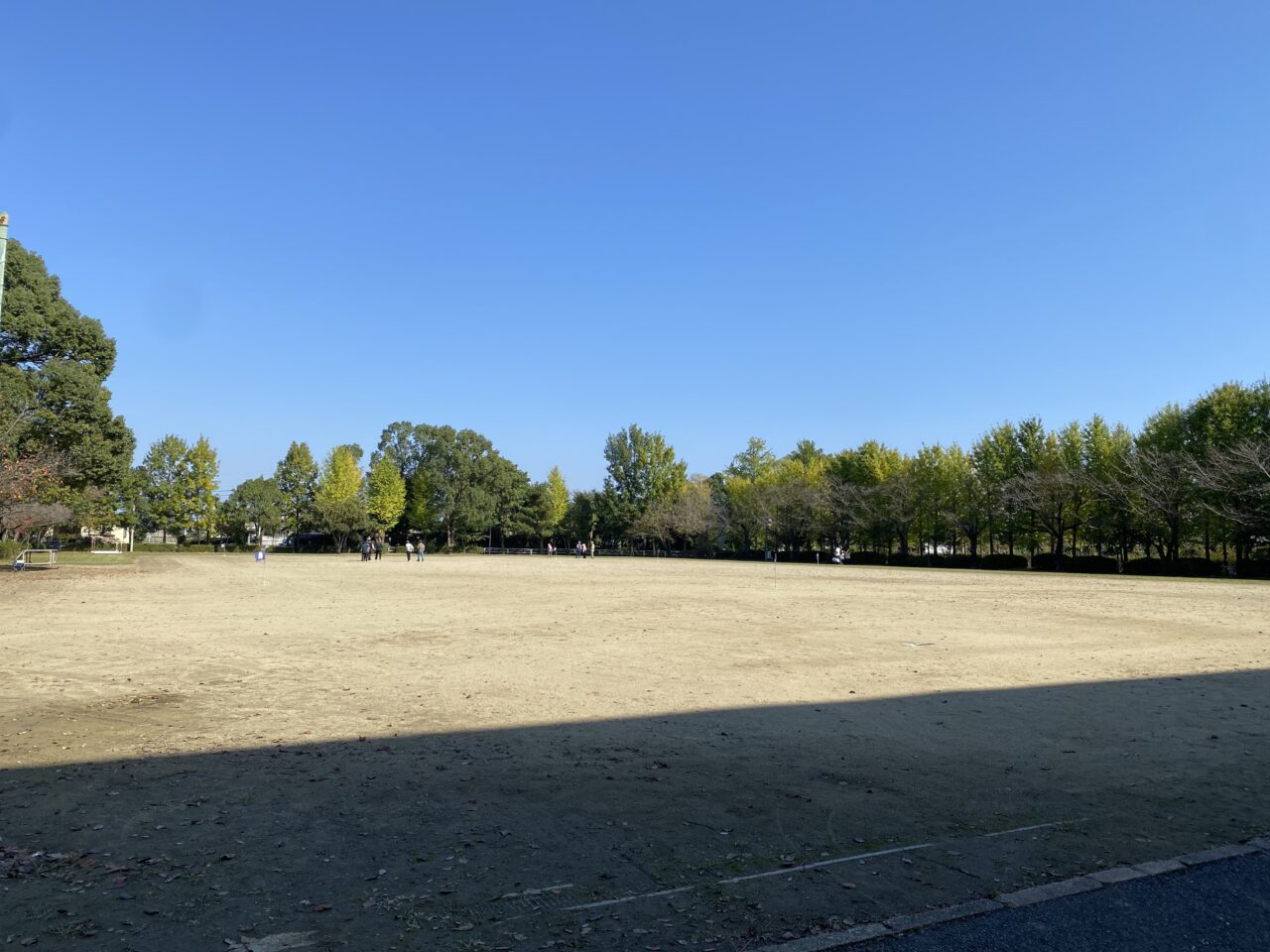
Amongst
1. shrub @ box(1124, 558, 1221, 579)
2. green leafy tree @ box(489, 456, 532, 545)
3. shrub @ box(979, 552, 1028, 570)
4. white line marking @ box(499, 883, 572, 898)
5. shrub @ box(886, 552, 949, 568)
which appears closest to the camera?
white line marking @ box(499, 883, 572, 898)

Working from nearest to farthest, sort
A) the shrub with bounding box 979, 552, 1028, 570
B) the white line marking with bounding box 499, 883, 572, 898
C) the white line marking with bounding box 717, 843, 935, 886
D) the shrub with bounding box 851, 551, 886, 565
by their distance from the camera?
the white line marking with bounding box 499, 883, 572, 898 → the white line marking with bounding box 717, 843, 935, 886 → the shrub with bounding box 979, 552, 1028, 570 → the shrub with bounding box 851, 551, 886, 565

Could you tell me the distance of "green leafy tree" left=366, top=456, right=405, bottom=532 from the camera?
102m

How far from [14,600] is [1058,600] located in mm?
29219

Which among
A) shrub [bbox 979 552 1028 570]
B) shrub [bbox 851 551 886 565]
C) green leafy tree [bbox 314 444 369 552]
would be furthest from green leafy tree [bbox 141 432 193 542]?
shrub [bbox 979 552 1028 570]

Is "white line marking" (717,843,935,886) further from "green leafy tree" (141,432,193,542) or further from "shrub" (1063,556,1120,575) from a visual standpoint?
"green leafy tree" (141,432,193,542)

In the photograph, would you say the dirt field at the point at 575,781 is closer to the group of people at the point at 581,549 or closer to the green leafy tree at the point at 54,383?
the green leafy tree at the point at 54,383

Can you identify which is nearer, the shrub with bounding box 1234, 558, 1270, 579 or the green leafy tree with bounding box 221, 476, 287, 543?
the shrub with bounding box 1234, 558, 1270, 579

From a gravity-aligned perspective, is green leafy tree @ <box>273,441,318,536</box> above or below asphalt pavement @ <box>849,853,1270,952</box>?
above

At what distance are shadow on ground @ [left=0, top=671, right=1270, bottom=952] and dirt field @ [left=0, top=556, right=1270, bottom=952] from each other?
0.08 feet

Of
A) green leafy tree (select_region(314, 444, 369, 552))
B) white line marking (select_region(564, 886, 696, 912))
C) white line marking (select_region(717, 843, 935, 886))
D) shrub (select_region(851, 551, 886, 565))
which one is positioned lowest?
shrub (select_region(851, 551, 886, 565))

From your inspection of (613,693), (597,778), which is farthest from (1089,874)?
(613,693)

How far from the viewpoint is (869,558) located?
3127 inches

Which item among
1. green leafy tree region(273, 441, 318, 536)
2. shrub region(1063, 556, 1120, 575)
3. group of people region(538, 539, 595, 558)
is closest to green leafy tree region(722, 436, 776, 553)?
group of people region(538, 539, 595, 558)

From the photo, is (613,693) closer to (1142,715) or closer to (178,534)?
(1142,715)
